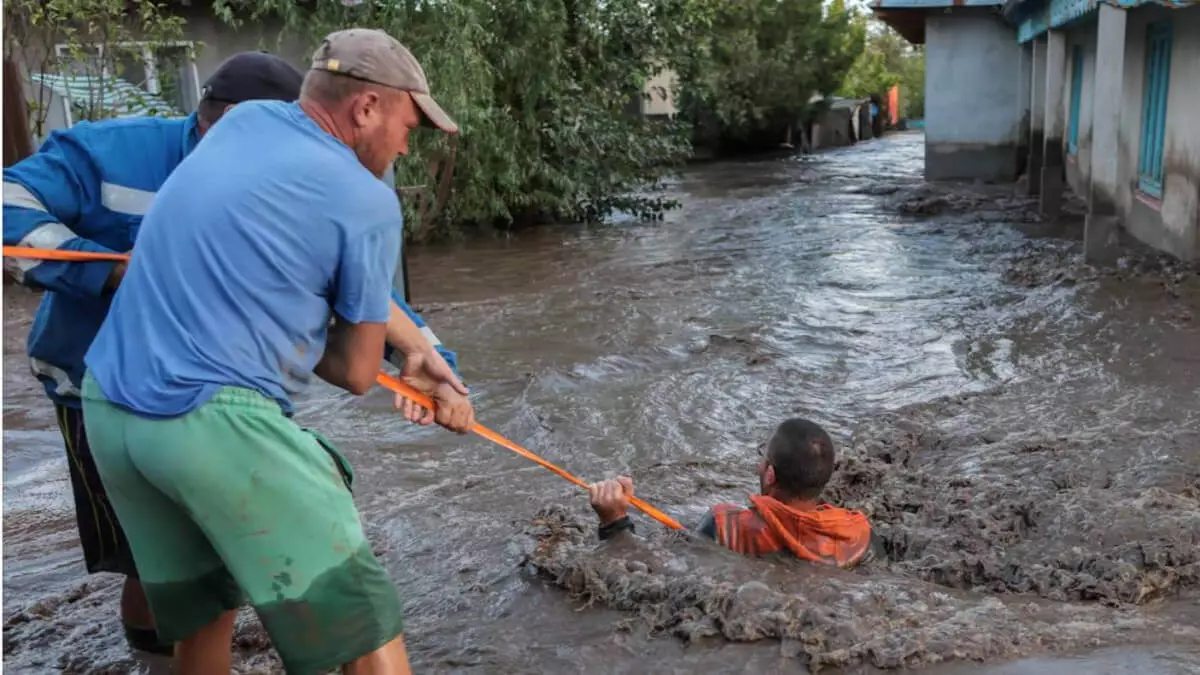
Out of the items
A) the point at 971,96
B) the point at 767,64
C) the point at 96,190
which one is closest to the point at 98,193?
the point at 96,190

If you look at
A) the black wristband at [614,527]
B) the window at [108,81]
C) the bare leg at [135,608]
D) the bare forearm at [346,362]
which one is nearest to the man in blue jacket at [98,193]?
the bare leg at [135,608]

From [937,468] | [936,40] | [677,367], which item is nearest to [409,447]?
[677,367]

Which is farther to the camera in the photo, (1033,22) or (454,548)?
(1033,22)

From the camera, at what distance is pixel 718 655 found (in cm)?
319

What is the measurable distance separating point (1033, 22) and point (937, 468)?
11917mm

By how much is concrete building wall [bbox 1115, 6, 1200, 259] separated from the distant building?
0.04ft

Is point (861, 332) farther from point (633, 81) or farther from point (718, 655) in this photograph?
point (633, 81)

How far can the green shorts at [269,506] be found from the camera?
2.09 meters

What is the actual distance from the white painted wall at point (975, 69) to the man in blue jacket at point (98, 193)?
1679 cm

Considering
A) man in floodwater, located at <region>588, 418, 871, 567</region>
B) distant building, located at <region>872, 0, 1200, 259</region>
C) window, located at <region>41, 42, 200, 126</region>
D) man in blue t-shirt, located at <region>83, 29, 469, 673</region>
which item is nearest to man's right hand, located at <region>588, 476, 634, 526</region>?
man in floodwater, located at <region>588, 418, 871, 567</region>

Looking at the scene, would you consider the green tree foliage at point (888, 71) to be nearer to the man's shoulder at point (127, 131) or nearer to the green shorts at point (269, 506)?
the man's shoulder at point (127, 131)

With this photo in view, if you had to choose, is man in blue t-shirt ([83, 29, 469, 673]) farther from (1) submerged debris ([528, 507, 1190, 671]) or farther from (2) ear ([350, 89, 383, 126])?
(1) submerged debris ([528, 507, 1190, 671])

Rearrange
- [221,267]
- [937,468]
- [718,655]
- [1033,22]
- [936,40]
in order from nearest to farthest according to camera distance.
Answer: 1. [221,267]
2. [718,655]
3. [937,468]
4. [1033,22]
5. [936,40]

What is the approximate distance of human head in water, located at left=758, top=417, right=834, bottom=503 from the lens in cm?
367
